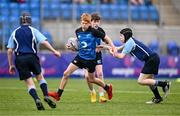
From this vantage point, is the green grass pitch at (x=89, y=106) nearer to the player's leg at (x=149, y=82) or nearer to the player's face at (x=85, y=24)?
the player's leg at (x=149, y=82)

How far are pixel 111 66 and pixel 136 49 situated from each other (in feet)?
48.7

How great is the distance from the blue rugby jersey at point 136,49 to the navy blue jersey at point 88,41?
688 millimetres

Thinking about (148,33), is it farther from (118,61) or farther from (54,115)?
(54,115)

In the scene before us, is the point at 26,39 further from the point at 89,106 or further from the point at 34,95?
the point at 89,106

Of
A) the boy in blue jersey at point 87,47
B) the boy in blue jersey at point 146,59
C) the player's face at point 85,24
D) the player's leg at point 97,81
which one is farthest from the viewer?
the player's leg at point 97,81

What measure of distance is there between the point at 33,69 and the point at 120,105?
2493 mm

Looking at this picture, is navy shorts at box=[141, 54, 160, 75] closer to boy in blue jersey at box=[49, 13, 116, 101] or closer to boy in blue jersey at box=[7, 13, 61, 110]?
boy in blue jersey at box=[49, 13, 116, 101]

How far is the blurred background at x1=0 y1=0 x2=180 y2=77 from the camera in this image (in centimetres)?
3122

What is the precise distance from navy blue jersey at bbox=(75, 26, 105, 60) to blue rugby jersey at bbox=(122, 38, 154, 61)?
2.26 ft

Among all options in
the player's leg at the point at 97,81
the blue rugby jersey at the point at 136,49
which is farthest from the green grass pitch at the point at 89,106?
the blue rugby jersey at the point at 136,49

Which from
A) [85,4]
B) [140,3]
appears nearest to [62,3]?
[85,4]

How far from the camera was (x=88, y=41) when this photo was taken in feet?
53.9

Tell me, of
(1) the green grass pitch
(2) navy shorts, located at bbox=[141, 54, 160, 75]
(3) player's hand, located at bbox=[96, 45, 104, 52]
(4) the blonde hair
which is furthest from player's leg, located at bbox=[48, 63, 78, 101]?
(2) navy shorts, located at bbox=[141, 54, 160, 75]

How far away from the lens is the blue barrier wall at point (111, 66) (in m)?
30.7
